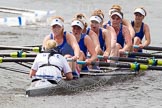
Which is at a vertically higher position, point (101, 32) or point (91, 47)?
point (101, 32)

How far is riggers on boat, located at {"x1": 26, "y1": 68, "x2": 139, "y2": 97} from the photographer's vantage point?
1000cm

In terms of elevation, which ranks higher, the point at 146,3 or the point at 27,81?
the point at 146,3

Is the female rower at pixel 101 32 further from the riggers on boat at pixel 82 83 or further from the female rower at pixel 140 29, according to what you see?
the female rower at pixel 140 29

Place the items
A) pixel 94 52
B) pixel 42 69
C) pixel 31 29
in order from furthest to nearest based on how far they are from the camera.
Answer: pixel 31 29 < pixel 94 52 < pixel 42 69

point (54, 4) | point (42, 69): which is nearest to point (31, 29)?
point (54, 4)

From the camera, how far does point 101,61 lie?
483 inches

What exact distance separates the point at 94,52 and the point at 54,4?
18.3 meters

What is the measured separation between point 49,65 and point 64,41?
115 cm

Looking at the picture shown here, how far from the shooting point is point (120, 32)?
1352 cm

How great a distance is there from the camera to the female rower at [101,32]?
12383 mm

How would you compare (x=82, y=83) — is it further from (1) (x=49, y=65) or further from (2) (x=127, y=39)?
(2) (x=127, y=39)

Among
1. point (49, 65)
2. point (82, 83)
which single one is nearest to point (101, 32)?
point (82, 83)

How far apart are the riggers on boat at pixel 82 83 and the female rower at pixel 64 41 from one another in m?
0.29

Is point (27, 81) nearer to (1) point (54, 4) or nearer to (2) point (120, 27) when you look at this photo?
(2) point (120, 27)
